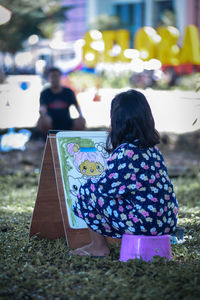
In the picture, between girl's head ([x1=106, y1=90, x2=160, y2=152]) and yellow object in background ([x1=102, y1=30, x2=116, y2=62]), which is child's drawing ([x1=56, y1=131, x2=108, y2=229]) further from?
yellow object in background ([x1=102, y1=30, x2=116, y2=62])

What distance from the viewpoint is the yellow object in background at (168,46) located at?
11.5 metres

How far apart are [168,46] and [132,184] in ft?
30.3

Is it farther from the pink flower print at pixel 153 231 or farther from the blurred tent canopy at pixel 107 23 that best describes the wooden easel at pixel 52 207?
the blurred tent canopy at pixel 107 23

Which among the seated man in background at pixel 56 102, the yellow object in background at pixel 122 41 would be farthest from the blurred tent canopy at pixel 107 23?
the seated man in background at pixel 56 102

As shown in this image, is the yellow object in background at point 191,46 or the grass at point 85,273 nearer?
the grass at point 85,273

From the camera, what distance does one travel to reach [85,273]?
2.93 meters

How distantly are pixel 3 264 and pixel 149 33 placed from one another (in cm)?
961

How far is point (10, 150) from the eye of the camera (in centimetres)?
892

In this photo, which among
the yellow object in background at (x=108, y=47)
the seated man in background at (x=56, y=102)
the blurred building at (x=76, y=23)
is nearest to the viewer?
the seated man in background at (x=56, y=102)

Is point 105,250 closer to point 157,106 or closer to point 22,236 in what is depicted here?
point 22,236

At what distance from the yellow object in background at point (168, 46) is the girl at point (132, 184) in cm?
883

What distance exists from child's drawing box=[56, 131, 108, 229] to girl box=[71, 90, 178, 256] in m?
0.36

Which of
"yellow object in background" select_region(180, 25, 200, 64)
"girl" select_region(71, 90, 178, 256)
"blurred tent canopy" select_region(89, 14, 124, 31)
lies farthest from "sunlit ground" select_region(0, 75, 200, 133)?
"blurred tent canopy" select_region(89, 14, 124, 31)

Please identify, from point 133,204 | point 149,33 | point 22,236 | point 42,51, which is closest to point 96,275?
point 133,204
